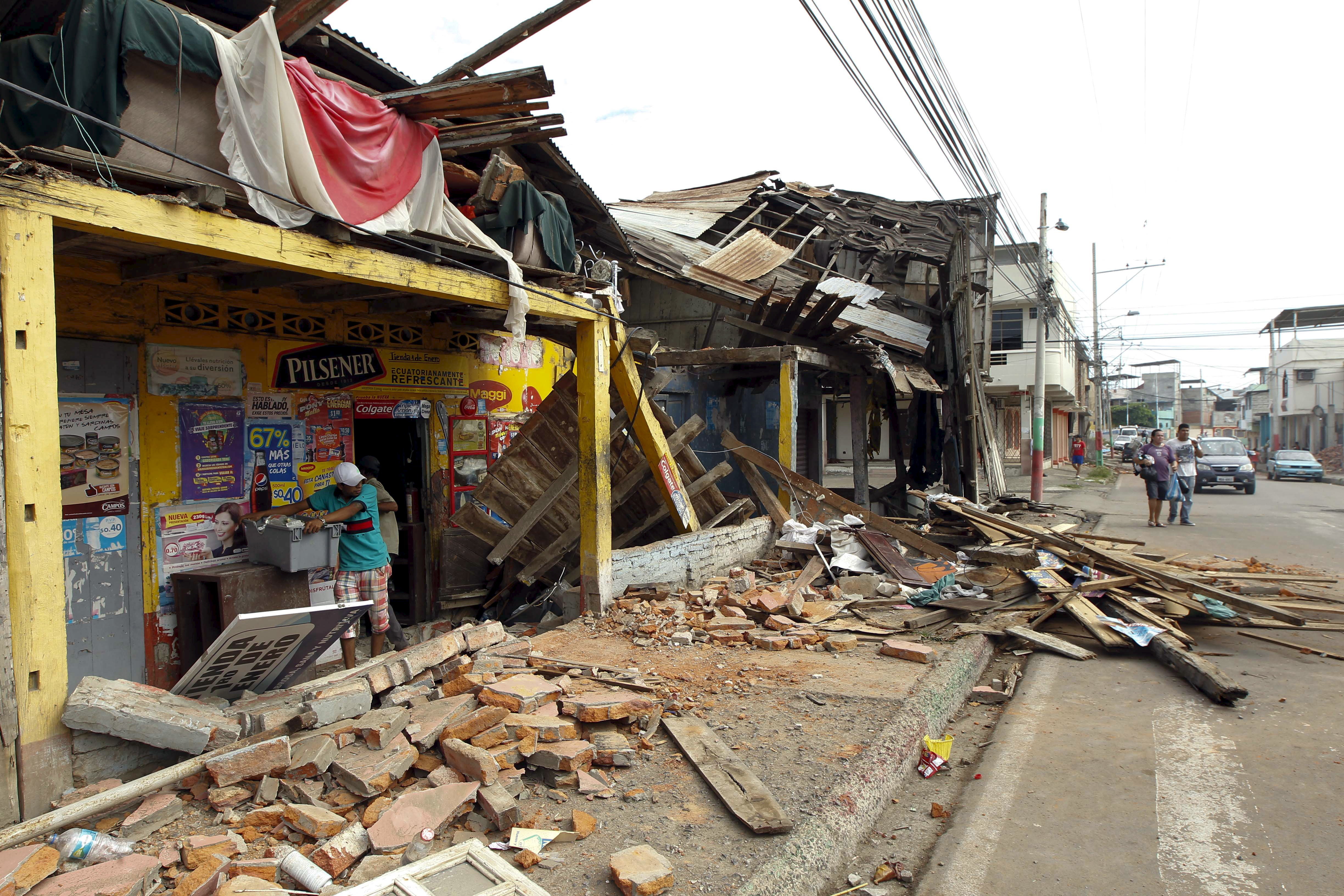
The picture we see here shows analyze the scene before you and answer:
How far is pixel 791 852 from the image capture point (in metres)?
3.28

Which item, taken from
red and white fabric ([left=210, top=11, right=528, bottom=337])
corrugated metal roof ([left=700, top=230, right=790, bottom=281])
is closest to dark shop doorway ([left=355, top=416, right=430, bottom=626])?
red and white fabric ([left=210, top=11, right=528, bottom=337])

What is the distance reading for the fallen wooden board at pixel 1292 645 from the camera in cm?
655

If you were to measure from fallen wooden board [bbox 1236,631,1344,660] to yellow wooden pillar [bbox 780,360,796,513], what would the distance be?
5.14 m

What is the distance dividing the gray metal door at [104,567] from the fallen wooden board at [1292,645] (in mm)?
9599

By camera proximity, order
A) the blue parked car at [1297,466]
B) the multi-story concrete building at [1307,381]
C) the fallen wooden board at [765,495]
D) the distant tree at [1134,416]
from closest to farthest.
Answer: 1. the fallen wooden board at [765,495]
2. the blue parked car at [1297,466]
3. the multi-story concrete building at [1307,381]
4. the distant tree at [1134,416]

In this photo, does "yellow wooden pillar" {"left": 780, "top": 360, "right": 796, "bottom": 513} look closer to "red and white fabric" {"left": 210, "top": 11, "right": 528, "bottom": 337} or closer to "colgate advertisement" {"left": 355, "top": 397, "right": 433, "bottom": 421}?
"colgate advertisement" {"left": 355, "top": 397, "right": 433, "bottom": 421}

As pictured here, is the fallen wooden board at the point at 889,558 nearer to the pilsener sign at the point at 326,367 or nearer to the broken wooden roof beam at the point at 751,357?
the broken wooden roof beam at the point at 751,357

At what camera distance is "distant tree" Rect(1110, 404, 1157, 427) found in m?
80.4

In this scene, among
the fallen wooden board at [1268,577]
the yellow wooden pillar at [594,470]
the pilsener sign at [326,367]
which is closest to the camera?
the pilsener sign at [326,367]

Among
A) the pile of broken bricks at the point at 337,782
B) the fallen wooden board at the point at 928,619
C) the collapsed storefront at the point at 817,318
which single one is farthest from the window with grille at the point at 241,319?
the fallen wooden board at the point at 928,619

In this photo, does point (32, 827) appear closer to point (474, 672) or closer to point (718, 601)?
point (474, 672)

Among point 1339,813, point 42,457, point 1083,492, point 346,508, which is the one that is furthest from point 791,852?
point 1083,492

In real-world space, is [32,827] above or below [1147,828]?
above

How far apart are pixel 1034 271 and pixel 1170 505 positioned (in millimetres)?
19883
